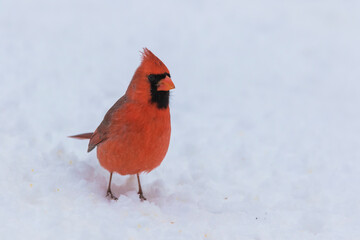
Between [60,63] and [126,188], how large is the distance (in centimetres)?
239

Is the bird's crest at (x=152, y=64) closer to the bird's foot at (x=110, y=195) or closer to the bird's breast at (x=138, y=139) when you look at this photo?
the bird's breast at (x=138, y=139)

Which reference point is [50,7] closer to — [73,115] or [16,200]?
[73,115]

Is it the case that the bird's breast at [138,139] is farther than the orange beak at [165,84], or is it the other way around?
the bird's breast at [138,139]

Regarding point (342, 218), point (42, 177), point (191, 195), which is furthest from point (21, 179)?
point (342, 218)

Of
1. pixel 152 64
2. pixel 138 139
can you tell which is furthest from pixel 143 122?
pixel 152 64

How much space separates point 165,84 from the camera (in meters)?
3.22

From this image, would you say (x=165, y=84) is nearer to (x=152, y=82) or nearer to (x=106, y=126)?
(x=152, y=82)

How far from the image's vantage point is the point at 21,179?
11.3ft

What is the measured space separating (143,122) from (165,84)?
297 millimetres

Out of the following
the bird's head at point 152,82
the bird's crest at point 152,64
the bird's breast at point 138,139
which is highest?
the bird's crest at point 152,64

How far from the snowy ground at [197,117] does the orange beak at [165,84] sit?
81 centimetres

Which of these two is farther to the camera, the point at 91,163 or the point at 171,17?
the point at 171,17

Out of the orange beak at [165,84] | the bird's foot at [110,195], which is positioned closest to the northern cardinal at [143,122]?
the orange beak at [165,84]

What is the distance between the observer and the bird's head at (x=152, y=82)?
325cm
